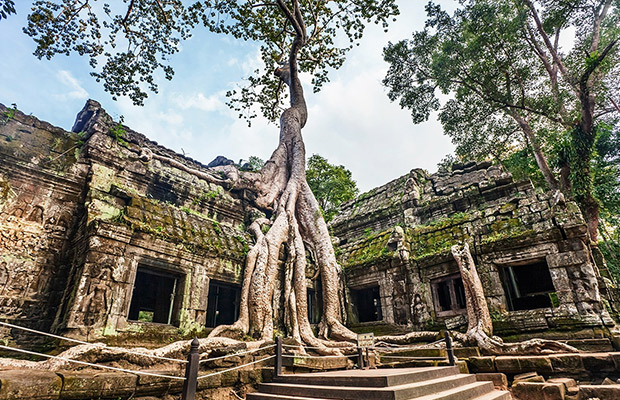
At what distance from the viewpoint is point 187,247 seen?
6.58 metres

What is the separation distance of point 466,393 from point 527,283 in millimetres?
7061

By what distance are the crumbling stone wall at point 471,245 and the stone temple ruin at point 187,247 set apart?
3cm

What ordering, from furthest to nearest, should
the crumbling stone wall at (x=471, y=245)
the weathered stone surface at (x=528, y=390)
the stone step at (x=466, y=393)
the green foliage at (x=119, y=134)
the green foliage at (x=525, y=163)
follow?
1. the green foliage at (x=525, y=163)
2. the green foliage at (x=119, y=134)
3. the crumbling stone wall at (x=471, y=245)
4. the weathered stone surface at (x=528, y=390)
5. the stone step at (x=466, y=393)

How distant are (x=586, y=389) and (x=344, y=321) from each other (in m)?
5.37

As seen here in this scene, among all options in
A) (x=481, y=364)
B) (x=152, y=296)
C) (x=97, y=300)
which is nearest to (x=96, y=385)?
(x=97, y=300)

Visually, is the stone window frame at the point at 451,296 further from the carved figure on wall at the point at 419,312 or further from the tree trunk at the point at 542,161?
the tree trunk at the point at 542,161

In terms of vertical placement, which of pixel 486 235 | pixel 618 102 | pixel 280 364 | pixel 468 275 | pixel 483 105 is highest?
pixel 483 105

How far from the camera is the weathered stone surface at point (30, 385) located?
2.73 metres

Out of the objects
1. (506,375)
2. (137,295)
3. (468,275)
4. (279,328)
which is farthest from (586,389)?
(137,295)

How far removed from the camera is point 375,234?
32.1 ft

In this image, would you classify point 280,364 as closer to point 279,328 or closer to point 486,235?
point 279,328

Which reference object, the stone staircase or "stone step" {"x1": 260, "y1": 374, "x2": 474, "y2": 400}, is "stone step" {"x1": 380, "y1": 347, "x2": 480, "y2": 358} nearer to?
the stone staircase

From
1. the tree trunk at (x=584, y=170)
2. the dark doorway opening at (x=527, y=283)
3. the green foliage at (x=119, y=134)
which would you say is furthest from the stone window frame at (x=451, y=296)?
the green foliage at (x=119, y=134)

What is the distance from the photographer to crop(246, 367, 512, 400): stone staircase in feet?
11.2
